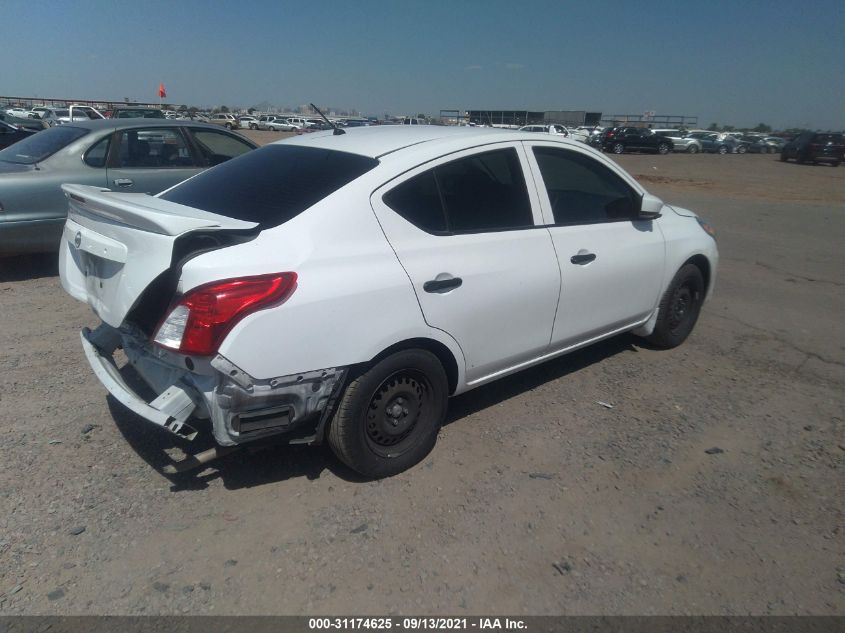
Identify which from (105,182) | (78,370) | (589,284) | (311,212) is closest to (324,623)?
(311,212)

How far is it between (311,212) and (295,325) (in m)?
0.58

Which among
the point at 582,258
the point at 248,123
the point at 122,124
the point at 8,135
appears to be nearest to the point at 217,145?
the point at 122,124

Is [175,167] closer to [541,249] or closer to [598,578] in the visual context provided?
[541,249]

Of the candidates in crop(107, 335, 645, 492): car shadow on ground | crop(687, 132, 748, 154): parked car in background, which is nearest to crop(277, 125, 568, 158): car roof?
crop(107, 335, 645, 492): car shadow on ground

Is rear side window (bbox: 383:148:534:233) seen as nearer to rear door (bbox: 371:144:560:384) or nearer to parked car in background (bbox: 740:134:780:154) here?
rear door (bbox: 371:144:560:384)

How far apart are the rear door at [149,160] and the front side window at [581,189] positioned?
4.51m

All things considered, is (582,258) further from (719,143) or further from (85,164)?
(719,143)

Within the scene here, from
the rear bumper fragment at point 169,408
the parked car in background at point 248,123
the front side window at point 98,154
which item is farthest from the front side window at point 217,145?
the parked car in background at point 248,123

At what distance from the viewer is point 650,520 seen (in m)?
2.97

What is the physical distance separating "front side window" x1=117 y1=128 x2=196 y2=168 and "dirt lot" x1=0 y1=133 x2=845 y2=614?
2644 mm

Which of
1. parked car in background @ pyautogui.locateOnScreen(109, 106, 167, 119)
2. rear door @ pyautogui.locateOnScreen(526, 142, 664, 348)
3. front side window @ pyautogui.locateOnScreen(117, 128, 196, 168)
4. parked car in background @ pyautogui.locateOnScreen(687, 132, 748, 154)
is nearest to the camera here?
rear door @ pyautogui.locateOnScreen(526, 142, 664, 348)

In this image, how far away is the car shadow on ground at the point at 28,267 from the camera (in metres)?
6.58

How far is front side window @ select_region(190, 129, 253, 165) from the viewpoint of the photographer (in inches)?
285

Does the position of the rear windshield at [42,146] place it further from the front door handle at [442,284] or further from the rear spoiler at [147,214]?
the front door handle at [442,284]
